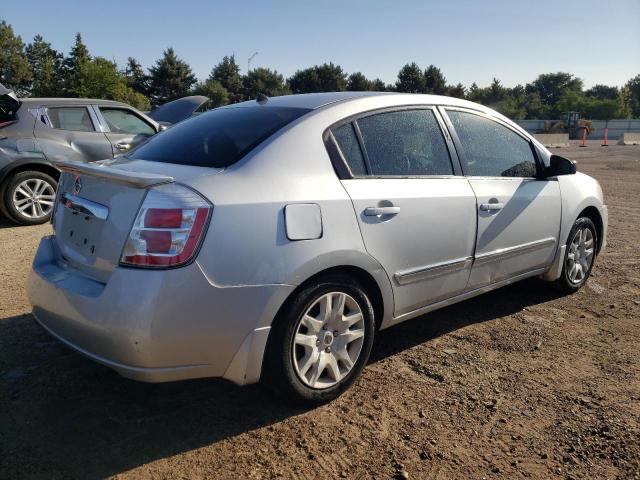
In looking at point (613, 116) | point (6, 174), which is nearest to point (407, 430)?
point (6, 174)

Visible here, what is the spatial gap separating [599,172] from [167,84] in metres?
67.9

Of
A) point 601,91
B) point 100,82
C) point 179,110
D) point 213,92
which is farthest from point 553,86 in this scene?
point 179,110

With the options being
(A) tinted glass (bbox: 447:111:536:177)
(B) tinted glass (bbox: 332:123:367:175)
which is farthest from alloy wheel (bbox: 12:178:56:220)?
(A) tinted glass (bbox: 447:111:536:177)

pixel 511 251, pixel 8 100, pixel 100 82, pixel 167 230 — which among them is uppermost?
pixel 100 82

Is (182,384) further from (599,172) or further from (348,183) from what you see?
(599,172)

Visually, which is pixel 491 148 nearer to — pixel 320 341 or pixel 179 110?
pixel 320 341

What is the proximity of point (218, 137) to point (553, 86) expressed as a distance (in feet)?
475

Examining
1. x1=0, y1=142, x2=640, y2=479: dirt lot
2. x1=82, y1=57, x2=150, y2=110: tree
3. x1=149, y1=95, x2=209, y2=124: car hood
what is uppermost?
x1=82, y1=57, x2=150, y2=110: tree

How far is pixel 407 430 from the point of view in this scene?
2.73 metres

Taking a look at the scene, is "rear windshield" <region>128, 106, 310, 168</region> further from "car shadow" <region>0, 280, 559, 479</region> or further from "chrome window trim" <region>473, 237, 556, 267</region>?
"chrome window trim" <region>473, 237, 556, 267</region>

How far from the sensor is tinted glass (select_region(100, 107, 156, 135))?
26.8ft

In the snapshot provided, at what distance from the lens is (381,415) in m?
2.87

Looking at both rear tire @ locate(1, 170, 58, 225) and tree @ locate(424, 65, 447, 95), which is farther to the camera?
tree @ locate(424, 65, 447, 95)

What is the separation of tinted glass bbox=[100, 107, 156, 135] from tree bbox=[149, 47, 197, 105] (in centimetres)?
6838
